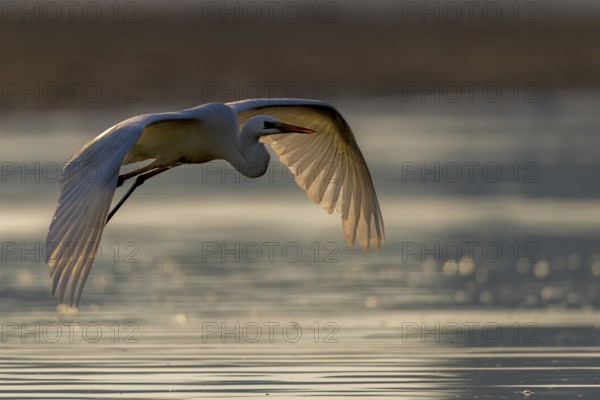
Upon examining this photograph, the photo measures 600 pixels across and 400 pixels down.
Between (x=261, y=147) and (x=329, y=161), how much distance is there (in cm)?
90

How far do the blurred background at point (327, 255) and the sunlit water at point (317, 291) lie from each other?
0.03 metres

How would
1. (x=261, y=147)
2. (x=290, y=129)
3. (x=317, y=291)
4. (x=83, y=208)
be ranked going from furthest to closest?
(x=317, y=291), (x=261, y=147), (x=290, y=129), (x=83, y=208)

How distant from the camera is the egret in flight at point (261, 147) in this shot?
1131 centimetres

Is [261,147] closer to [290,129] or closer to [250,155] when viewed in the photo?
[250,155]

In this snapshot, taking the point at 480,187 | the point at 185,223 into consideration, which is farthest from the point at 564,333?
the point at 480,187

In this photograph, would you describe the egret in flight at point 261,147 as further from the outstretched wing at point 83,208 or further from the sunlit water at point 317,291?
the sunlit water at point 317,291

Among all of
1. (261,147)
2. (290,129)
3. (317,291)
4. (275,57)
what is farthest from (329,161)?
(275,57)

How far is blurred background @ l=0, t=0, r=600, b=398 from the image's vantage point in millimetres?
11570

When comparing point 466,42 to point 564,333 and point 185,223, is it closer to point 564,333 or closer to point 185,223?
point 185,223

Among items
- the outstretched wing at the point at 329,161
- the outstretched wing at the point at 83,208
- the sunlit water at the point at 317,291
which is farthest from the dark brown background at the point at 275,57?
the outstretched wing at the point at 83,208

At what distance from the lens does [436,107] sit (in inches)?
1506

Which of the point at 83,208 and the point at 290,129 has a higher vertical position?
the point at 290,129

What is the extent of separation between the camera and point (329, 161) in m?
13.6

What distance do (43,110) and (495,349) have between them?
24.3 m
